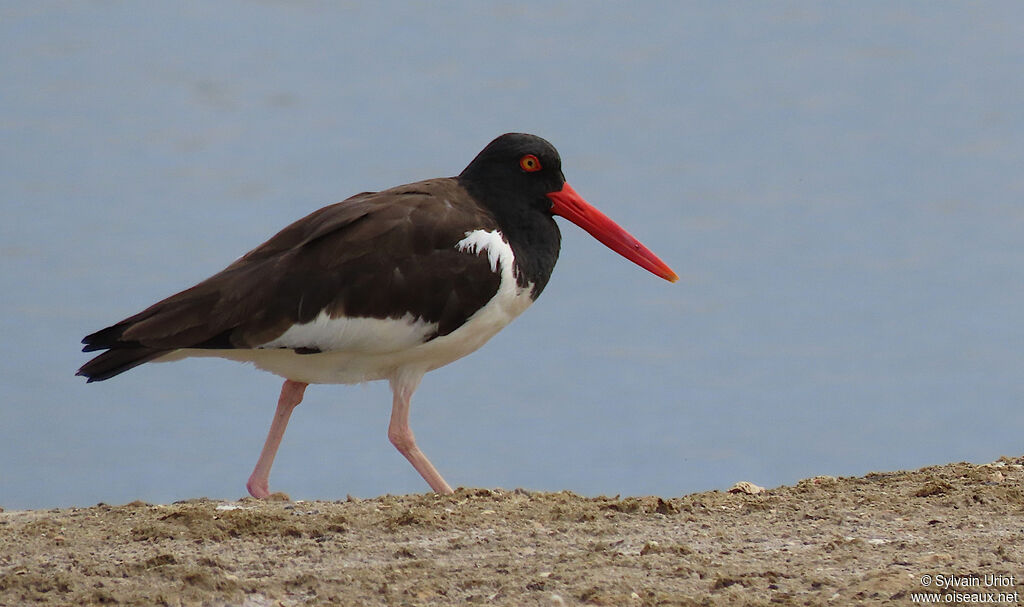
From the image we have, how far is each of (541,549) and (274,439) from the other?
293cm

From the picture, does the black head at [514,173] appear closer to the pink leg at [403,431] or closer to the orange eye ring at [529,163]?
the orange eye ring at [529,163]

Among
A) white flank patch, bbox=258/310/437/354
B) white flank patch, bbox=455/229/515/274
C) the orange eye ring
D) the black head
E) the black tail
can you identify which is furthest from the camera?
the orange eye ring

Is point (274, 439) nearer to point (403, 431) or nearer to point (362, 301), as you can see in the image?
point (403, 431)

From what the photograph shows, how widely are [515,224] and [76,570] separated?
3.59 metres

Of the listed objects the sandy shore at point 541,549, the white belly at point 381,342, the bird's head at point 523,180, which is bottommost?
the sandy shore at point 541,549

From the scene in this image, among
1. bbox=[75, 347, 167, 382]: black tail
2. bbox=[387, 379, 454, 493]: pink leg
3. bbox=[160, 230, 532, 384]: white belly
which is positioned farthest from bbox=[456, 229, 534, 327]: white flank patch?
bbox=[75, 347, 167, 382]: black tail

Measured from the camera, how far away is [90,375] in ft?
23.9

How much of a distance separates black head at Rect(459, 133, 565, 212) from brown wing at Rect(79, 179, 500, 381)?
445mm

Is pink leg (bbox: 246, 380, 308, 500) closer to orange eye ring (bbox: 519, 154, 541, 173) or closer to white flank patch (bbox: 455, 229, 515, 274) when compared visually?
white flank patch (bbox: 455, 229, 515, 274)

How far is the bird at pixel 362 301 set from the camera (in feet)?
24.0

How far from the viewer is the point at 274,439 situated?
8.09 metres

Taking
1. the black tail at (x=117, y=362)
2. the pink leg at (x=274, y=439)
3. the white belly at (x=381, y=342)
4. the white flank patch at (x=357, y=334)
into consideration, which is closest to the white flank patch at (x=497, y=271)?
the white belly at (x=381, y=342)

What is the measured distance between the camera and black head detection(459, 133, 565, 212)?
322 inches

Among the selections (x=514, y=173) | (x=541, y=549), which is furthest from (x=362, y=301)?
(x=541, y=549)
